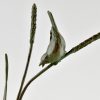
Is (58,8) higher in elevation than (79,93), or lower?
higher

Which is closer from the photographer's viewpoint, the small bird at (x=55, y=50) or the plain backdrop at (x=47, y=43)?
the small bird at (x=55, y=50)

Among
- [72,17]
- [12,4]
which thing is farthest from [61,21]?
[12,4]

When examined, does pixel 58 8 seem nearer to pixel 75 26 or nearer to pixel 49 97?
pixel 75 26

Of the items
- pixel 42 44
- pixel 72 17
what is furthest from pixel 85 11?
pixel 42 44

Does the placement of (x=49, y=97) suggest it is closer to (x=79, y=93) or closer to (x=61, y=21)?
(x=79, y=93)

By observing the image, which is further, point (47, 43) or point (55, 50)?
point (47, 43)

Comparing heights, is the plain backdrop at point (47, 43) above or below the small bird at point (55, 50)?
below

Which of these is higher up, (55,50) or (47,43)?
(55,50)
